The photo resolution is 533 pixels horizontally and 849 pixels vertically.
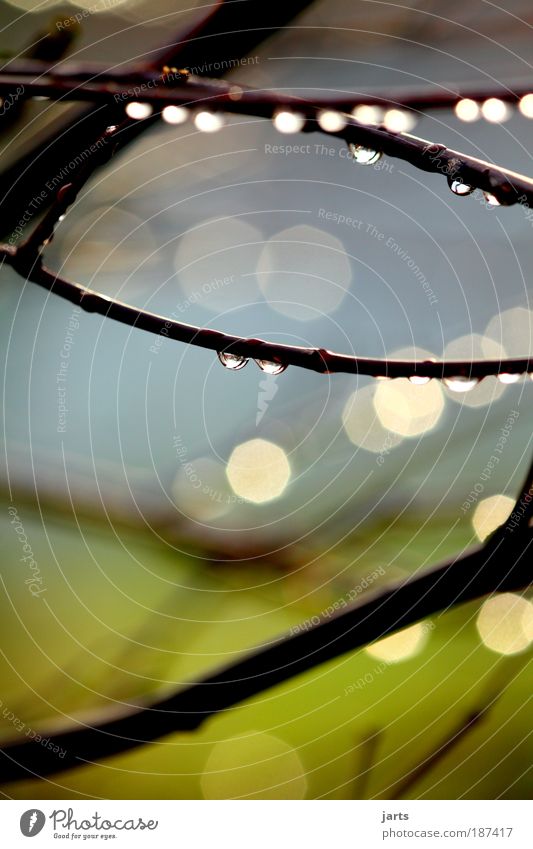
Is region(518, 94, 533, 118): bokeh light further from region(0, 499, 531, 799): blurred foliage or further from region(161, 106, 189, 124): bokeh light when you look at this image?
region(0, 499, 531, 799): blurred foliage

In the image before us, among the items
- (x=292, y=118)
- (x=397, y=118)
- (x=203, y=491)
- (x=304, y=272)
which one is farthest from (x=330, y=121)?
(x=203, y=491)

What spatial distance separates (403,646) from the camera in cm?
56

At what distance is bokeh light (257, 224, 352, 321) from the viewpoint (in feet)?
1.84

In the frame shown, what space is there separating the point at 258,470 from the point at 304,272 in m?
0.21

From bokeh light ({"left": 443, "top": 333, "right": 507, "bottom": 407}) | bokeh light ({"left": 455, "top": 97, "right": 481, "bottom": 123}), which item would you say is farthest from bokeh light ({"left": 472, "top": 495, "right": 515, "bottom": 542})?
bokeh light ({"left": 455, "top": 97, "right": 481, "bottom": 123})

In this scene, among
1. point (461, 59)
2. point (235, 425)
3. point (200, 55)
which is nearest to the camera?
point (200, 55)

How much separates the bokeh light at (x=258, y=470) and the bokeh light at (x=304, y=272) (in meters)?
0.16

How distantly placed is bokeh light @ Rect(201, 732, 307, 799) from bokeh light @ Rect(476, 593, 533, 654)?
21 cm

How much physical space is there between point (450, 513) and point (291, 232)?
0.33 metres

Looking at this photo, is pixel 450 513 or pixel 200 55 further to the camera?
pixel 450 513

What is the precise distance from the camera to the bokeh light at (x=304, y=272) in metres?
0.56
